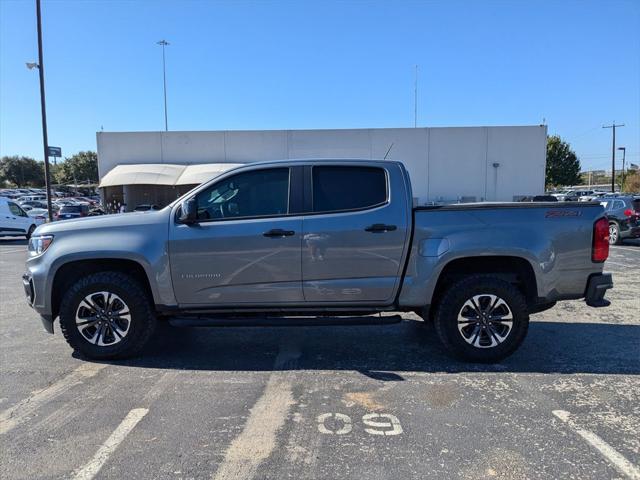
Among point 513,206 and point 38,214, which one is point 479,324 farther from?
point 38,214

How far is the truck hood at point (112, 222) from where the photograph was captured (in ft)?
15.4

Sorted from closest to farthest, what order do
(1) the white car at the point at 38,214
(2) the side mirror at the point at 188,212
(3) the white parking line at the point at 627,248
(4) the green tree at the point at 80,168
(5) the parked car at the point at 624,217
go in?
(2) the side mirror at the point at 188,212
(3) the white parking line at the point at 627,248
(5) the parked car at the point at 624,217
(1) the white car at the point at 38,214
(4) the green tree at the point at 80,168

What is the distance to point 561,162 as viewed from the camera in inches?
2464

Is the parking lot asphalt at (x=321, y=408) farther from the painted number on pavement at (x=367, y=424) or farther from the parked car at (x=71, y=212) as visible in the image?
the parked car at (x=71, y=212)

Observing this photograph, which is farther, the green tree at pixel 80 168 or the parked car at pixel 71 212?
the green tree at pixel 80 168

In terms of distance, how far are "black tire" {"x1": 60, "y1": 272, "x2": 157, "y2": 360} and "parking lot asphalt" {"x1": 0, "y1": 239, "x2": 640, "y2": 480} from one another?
0.52ft

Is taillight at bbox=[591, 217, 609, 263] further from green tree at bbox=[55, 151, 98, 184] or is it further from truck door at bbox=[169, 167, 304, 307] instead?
green tree at bbox=[55, 151, 98, 184]

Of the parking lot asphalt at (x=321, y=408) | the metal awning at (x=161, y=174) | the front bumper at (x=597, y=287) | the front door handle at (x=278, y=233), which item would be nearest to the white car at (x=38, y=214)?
the metal awning at (x=161, y=174)

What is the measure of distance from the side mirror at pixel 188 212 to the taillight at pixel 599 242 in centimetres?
385

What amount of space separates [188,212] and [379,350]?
2.48 m

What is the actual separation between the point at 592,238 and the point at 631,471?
92.2 inches

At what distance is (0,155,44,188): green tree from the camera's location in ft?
296

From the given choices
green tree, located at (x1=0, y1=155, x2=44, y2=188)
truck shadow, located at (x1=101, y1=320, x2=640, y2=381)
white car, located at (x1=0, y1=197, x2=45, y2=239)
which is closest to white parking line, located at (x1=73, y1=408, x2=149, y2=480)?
truck shadow, located at (x1=101, y1=320, x2=640, y2=381)

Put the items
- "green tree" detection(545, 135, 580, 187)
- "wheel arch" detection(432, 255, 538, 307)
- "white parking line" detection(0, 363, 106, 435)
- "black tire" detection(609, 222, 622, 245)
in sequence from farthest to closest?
"green tree" detection(545, 135, 580, 187)
"black tire" detection(609, 222, 622, 245)
"wheel arch" detection(432, 255, 538, 307)
"white parking line" detection(0, 363, 106, 435)
